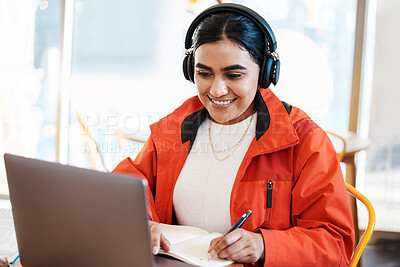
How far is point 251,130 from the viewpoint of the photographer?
1.29m

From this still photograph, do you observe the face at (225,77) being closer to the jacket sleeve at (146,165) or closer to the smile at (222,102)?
the smile at (222,102)

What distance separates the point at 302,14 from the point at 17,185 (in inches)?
112

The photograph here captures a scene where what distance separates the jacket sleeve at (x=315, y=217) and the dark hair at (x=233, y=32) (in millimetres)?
272

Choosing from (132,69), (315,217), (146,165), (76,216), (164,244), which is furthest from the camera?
(132,69)

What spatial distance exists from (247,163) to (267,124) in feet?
0.43

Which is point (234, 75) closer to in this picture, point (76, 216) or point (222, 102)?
point (222, 102)

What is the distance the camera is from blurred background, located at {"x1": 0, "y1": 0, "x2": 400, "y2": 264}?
Answer: 3246mm

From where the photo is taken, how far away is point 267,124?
1228 mm

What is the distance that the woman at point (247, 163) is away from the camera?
1.07 meters

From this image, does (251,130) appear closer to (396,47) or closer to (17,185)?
(17,185)

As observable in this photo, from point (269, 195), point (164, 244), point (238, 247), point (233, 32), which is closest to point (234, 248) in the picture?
point (238, 247)

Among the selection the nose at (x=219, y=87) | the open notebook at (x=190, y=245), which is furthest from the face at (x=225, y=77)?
the open notebook at (x=190, y=245)

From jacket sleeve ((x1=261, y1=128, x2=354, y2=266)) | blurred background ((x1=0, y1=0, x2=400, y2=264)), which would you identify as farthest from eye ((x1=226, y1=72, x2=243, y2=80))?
blurred background ((x1=0, y1=0, x2=400, y2=264))

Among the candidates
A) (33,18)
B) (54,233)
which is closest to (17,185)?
(54,233)
